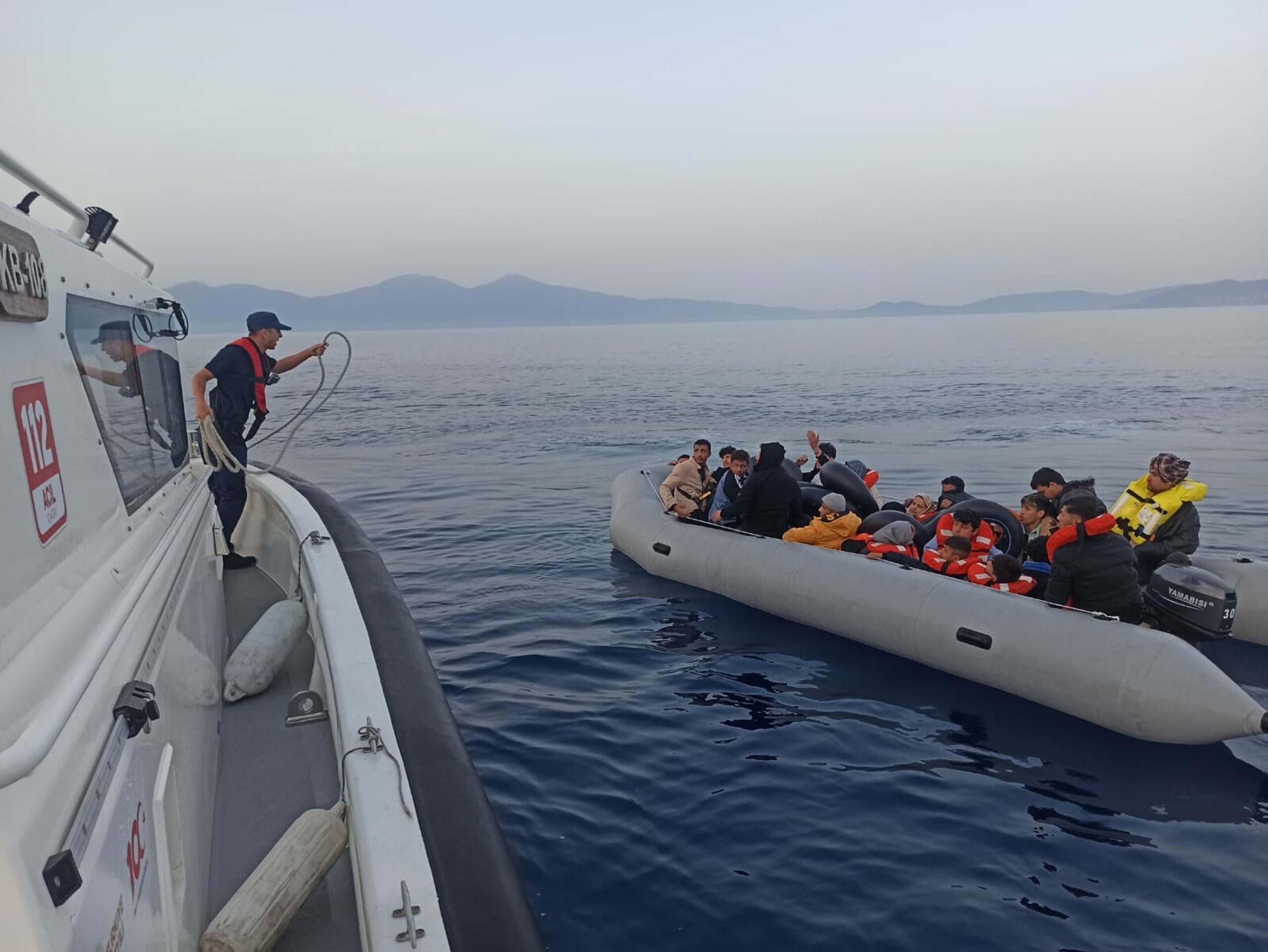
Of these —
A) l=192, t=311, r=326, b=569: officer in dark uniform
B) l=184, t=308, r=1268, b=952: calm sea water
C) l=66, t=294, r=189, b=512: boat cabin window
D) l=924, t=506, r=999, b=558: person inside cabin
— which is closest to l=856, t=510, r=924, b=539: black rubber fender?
l=924, t=506, r=999, b=558: person inside cabin

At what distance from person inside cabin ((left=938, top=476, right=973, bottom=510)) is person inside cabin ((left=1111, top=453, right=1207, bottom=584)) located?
166 centimetres

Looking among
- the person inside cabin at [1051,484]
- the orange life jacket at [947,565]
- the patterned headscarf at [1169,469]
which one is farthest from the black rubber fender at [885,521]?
the patterned headscarf at [1169,469]

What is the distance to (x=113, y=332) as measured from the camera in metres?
3.44

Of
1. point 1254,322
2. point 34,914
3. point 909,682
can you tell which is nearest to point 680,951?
point 34,914

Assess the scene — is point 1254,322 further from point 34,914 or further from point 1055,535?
point 34,914

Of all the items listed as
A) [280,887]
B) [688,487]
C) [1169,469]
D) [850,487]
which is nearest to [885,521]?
[850,487]

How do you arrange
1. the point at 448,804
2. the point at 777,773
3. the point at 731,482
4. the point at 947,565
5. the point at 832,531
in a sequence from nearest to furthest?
the point at 448,804
the point at 777,773
the point at 947,565
the point at 832,531
the point at 731,482

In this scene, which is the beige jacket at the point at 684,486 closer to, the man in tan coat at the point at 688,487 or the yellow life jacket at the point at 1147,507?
the man in tan coat at the point at 688,487

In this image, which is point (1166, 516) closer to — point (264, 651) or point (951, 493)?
point (951, 493)

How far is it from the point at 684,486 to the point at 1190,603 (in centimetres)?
516

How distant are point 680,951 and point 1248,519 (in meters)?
10.9

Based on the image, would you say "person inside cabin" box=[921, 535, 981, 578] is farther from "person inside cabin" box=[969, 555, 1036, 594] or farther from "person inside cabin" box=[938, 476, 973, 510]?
"person inside cabin" box=[938, 476, 973, 510]

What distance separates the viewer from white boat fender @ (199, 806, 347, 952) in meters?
2.42

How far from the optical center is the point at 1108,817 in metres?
4.77
